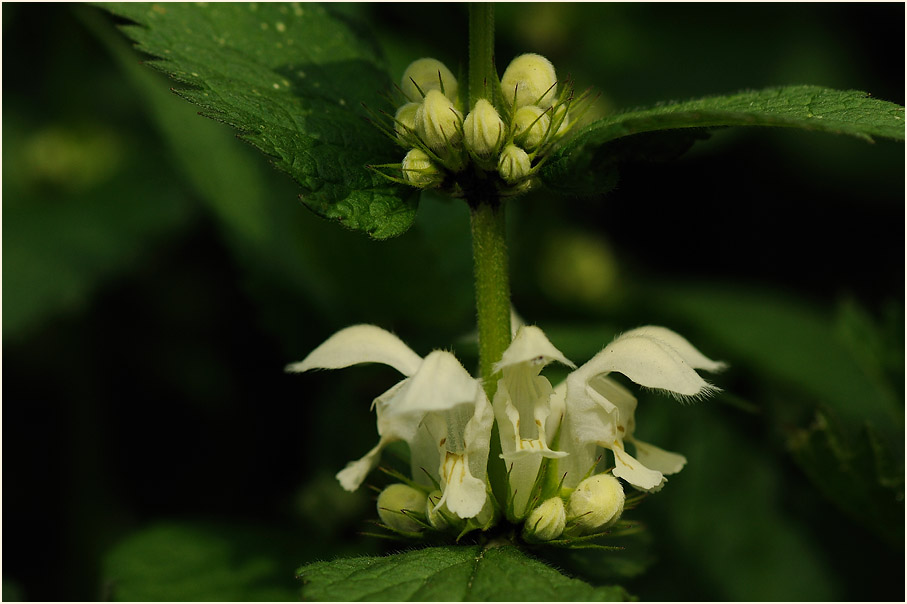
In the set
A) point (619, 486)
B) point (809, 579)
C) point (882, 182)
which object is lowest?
point (809, 579)

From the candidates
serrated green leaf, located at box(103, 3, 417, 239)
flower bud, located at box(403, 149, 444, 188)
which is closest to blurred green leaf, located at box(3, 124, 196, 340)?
serrated green leaf, located at box(103, 3, 417, 239)


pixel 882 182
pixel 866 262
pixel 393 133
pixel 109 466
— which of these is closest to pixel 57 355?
pixel 109 466

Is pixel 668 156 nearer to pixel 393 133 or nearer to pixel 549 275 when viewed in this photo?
pixel 393 133

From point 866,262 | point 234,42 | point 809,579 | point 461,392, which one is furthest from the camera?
point 866,262

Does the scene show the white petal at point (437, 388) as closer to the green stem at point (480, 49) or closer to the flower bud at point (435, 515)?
the flower bud at point (435, 515)

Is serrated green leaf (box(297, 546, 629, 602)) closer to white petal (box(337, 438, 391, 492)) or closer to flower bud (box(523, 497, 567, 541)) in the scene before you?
flower bud (box(523, 497, 567, 541))

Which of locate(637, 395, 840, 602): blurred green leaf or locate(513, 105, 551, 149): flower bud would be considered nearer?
locate(513, 105, 551, 149): flower bud

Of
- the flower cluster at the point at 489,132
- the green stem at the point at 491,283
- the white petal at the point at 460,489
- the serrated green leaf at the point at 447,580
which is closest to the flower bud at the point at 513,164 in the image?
the flower cluster at the point at 489,132

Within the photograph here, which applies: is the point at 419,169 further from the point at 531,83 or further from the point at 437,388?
the point at 437,388

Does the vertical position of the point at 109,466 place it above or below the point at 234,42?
below
